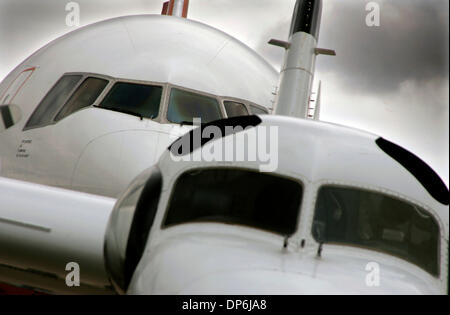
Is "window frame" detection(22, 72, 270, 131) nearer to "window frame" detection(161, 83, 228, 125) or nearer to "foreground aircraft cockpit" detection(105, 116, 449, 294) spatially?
"window frame" detection(161, 83, 228, 125)

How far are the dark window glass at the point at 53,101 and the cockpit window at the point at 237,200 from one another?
3.89 meters

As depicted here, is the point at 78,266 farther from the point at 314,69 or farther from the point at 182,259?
the point at 314,69

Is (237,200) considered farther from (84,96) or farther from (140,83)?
(84,96)

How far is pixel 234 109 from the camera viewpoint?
27.2 ft

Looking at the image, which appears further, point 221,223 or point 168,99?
point 168,99

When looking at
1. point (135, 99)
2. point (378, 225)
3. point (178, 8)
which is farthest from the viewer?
point (178, 8)

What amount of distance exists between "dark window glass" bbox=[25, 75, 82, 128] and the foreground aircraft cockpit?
135 inches

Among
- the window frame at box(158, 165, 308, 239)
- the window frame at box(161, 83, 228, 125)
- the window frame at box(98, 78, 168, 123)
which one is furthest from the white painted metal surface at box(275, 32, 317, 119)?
the window frame at box(158, 165, 308, 239)

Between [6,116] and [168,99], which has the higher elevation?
[168,99]

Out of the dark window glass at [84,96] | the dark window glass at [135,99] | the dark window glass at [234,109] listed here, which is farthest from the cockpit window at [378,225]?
the dark window glass at [84,96]

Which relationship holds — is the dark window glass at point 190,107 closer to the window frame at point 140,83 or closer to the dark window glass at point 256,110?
the window frame at point 140,83

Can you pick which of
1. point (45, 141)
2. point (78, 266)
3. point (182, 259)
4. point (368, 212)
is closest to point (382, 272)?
point (368, 212)

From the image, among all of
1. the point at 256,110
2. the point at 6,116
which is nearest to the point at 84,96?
the point at 6,116

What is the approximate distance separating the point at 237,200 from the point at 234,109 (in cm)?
406
